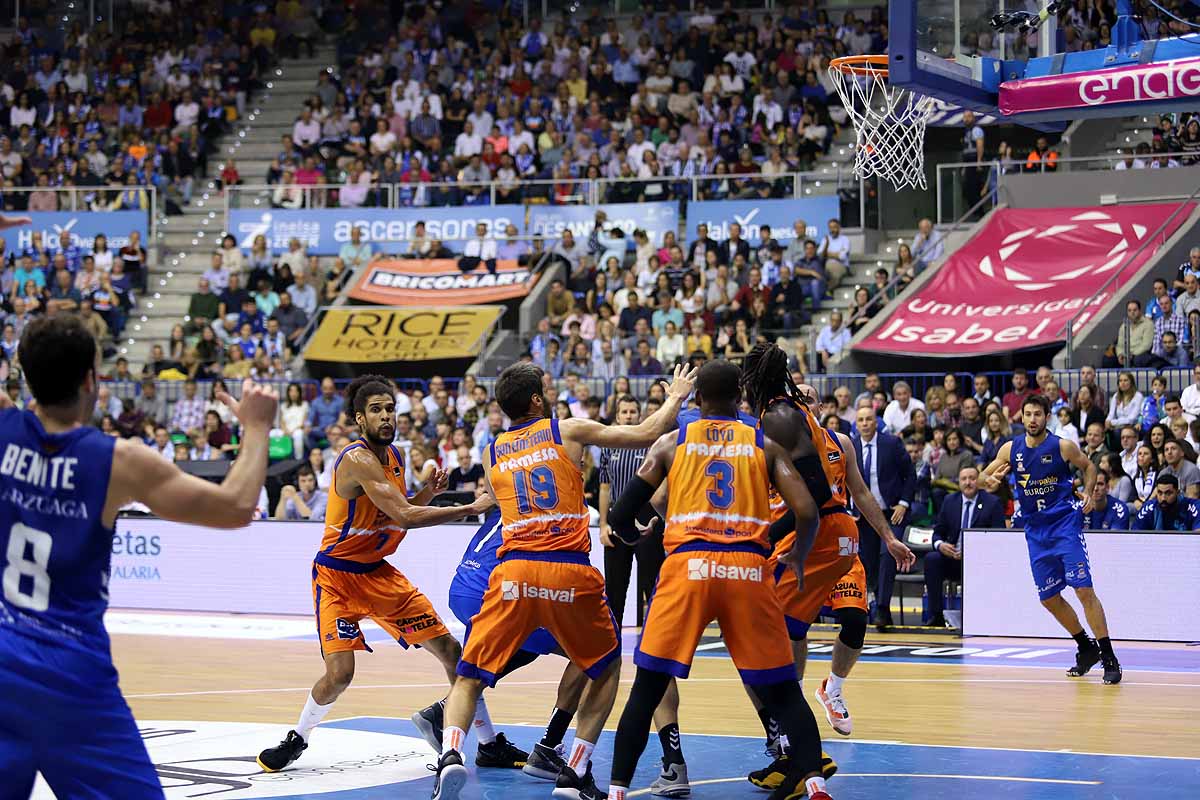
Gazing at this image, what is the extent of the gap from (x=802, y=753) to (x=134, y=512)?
42.4ft

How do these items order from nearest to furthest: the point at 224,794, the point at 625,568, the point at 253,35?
the point at 224,794, the point at 625,568, the point at 253,35

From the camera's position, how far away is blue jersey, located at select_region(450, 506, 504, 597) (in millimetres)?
8586

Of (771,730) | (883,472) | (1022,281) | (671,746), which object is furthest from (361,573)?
(1022,281)

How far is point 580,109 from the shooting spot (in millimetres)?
26422

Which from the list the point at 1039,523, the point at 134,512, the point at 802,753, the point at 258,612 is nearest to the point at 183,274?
the point at 134,512

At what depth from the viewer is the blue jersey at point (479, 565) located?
8.59m

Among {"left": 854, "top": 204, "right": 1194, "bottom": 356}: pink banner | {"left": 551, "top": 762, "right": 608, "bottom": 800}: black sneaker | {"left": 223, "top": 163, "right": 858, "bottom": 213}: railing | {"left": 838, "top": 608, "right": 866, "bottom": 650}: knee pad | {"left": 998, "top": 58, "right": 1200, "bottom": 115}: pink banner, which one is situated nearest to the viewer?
→ {"left": 551, "top": 762, "right": 608, "bottom": 800}: black sneaker

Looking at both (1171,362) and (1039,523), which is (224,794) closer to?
(1039,523)

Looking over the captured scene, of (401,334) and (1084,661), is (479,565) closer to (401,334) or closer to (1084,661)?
(1084,661)

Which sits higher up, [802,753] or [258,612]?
[802,753]

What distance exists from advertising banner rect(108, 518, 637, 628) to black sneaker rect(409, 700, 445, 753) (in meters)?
7.73

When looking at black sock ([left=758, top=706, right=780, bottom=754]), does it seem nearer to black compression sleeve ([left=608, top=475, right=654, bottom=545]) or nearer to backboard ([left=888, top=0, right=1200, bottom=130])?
black compression sleeve ([left=608, top=475, right=654, bottom=545])

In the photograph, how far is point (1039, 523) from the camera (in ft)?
39.2

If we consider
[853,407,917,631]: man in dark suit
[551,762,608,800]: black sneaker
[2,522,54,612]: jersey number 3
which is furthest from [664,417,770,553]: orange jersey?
[853,407,917,631]: man in dark suit
